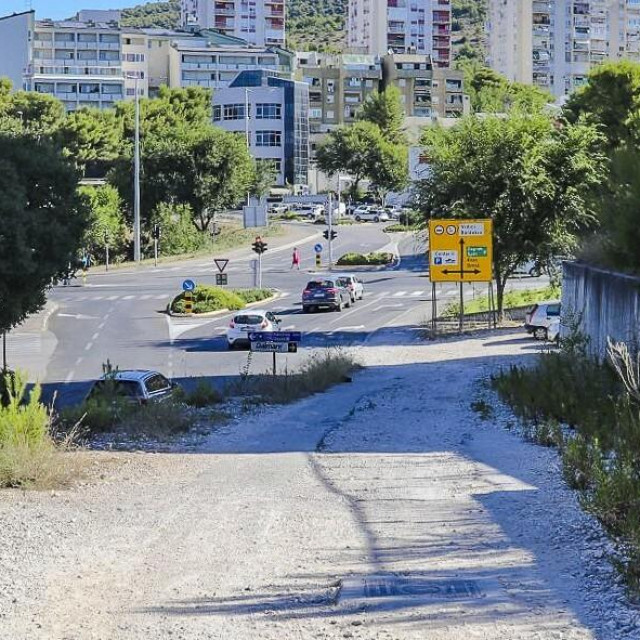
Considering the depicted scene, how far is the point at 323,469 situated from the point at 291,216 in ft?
321

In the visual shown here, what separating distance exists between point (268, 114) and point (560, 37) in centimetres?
7571

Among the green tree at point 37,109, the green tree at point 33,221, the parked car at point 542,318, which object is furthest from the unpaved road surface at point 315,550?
the green tree at point 37,109

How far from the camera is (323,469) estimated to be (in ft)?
47.4

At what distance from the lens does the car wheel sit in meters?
38.2

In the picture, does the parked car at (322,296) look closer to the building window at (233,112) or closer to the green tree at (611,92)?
the green tree at (611,92)

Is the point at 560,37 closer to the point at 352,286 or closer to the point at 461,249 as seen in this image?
the point at 352,286

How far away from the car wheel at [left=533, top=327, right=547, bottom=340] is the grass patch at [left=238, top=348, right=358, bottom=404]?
9.42 m

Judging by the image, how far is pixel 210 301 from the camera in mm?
54688

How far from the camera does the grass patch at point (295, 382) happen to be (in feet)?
80.8

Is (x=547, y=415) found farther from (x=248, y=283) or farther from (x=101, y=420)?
Result: (x=248, y=283)

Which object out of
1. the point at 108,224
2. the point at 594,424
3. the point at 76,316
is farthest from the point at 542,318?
the point at 108,224

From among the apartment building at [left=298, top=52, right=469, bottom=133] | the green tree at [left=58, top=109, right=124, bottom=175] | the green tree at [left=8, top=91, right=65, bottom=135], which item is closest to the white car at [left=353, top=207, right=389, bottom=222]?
the green tree at [left=58, top=109, right=124, bottom=175]

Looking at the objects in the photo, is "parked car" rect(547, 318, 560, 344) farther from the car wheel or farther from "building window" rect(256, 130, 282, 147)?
"building window" rect(256, 130, 282, 147)

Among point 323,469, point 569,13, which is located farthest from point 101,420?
point 569,13
